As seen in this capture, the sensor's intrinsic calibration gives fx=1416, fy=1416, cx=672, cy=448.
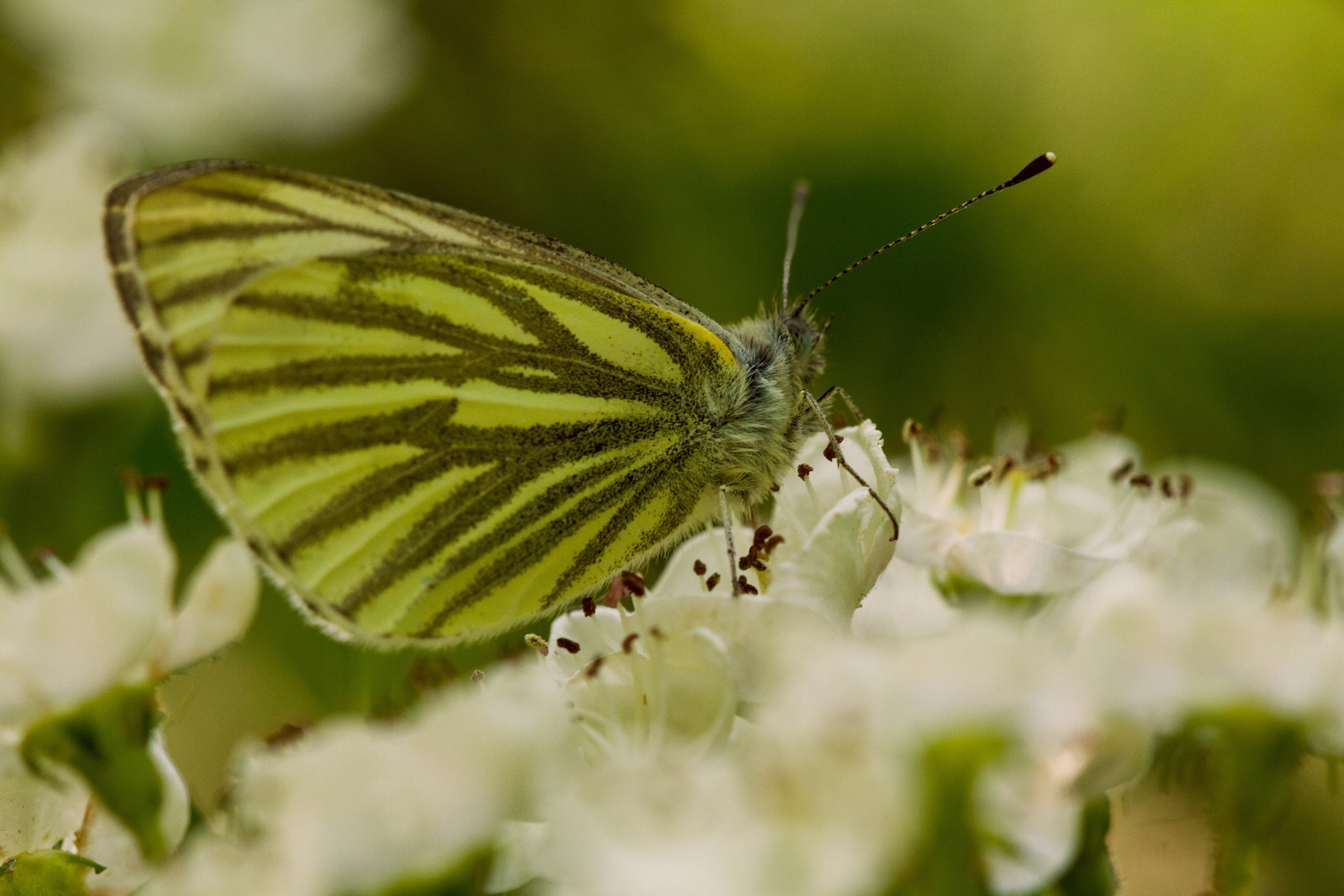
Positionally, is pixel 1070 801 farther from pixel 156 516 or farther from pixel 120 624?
pixel 156 516

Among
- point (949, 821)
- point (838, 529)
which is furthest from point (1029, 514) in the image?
point (949, 821)

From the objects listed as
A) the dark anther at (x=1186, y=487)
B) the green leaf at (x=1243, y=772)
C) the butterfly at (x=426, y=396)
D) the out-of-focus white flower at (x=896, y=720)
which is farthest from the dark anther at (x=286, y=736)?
the dark anther at (x=1186, y=487)

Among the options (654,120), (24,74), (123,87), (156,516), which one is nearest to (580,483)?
(156,516)

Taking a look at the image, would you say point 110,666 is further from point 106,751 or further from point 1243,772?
point 1243,772

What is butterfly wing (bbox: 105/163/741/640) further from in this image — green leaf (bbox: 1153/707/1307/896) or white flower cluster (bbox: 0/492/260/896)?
green leaf (bbox: 1153/707/1307/896)

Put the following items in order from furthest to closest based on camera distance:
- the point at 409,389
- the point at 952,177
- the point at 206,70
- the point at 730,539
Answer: the point at 206,70
the point at 952,177
the point at 409,389
the point at 730,539

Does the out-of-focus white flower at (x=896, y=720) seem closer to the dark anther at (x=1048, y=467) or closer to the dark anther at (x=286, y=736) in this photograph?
the dark anther at (x=286, y=736)

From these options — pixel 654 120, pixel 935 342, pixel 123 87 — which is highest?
pixel 654 120
